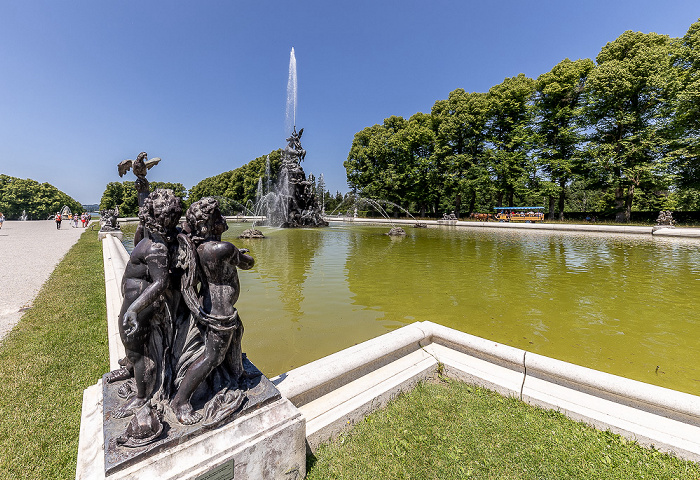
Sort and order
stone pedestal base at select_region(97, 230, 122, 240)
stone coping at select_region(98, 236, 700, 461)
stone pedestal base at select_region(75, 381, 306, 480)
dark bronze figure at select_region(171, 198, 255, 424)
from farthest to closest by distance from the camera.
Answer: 1. stone pedestal base at select_region(97, 230, 122, 240)
2. stone coping at select_region(98, 236, 700, 461)
3. dark bronze figure at select_region(171, 198, 255, 424)
4. stone pedestal base at select_region(75, 381, 306, 480)

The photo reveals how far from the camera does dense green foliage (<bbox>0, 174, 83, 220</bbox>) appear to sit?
51.9m

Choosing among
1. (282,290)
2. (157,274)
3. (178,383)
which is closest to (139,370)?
(178,383)

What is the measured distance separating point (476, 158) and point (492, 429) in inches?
1573

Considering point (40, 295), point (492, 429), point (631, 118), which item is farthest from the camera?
point (631, 118)

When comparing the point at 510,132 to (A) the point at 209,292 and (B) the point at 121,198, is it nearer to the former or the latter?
(A) the point at 209,292

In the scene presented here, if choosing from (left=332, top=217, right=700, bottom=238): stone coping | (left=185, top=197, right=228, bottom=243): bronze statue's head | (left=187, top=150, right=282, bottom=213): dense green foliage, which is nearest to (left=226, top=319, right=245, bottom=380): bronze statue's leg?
(left=185, top=197, right=228, bottom=243): bronze statue's head

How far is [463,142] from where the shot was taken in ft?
124

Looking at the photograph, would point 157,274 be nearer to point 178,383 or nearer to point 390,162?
point 178,383

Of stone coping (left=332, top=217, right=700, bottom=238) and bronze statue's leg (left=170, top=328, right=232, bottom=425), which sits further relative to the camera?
stone coping (left=332, top=217, right=700, bottom=238)

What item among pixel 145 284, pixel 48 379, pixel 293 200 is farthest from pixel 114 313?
pixel 293 200

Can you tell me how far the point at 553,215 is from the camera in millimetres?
33312

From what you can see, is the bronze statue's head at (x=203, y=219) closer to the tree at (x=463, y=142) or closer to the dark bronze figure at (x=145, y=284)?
the dark bronze figure at (x=145, y=284)

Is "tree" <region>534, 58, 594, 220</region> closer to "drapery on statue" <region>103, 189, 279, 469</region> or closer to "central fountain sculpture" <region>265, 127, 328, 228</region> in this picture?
"central fountain sculpture" <region>265, 127, 328, 228</region>

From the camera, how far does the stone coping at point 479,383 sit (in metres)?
2.49
